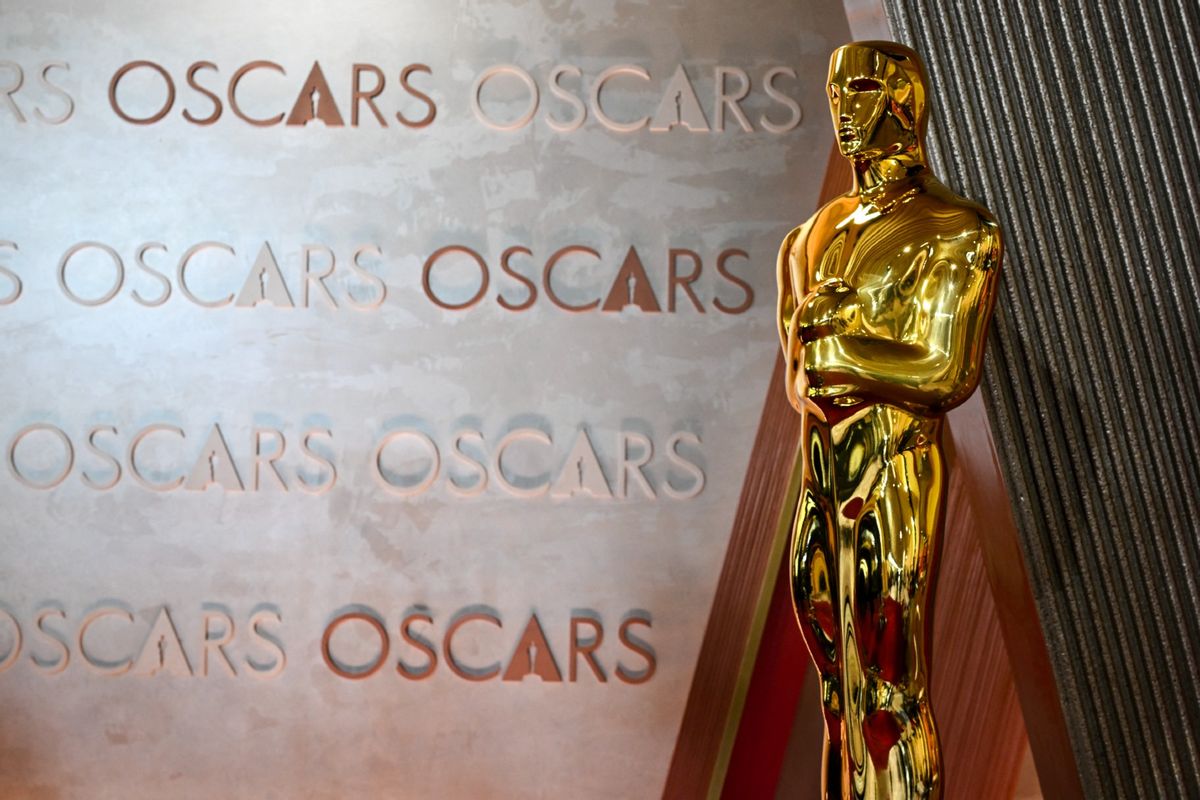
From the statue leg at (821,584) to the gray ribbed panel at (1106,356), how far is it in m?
0.29

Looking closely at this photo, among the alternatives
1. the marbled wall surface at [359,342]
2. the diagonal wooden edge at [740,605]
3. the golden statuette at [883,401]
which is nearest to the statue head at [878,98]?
the golden statuette at [883,401]

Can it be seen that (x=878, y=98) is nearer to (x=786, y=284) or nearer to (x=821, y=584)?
(x=786, y=284)

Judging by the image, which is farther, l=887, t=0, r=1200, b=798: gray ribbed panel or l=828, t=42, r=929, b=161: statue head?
l=887, t=0, r=1200, b=798: gray ribbed panel

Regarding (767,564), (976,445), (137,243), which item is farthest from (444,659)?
(976,445)

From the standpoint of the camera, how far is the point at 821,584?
135cm

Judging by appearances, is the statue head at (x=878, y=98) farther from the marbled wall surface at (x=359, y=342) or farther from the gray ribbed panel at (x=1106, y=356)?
the marbled wall surface at (x=359, y=342)

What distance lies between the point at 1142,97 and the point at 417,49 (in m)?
2.28

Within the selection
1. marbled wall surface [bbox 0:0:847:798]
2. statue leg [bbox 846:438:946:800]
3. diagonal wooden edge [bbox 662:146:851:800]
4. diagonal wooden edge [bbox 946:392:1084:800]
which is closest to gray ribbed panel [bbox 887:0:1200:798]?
diagonal wooden edge [bbox 946:392:1084:800]

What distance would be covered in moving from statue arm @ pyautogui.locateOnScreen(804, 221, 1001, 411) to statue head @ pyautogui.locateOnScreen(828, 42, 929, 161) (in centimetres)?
16

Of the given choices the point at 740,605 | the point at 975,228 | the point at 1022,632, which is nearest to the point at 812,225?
the point at 975,228

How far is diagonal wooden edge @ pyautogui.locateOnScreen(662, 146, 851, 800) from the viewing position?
3.03 metres

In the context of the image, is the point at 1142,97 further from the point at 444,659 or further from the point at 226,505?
the point at 226,505

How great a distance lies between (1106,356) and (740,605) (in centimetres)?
184

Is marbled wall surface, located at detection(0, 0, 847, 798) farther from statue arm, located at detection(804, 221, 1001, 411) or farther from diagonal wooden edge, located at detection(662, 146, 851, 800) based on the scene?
statue arm, located at detection(804, 221, 1001, 411)
